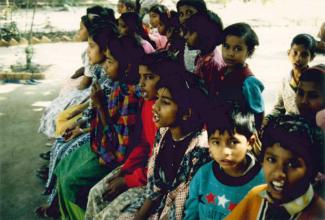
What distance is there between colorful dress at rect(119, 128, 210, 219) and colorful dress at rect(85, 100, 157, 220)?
6 cm

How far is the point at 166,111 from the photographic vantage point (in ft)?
7.24

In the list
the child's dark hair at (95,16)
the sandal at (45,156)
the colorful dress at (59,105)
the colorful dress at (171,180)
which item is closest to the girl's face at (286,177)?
the colorful dress at (171,180)

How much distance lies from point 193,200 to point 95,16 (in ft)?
8.57

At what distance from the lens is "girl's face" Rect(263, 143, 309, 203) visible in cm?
151

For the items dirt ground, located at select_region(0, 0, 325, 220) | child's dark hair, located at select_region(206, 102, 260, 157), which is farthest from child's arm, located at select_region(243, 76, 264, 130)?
dirt ground, located at select_region(0, 0, 325, 220)

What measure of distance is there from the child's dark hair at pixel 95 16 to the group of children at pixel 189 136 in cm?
5

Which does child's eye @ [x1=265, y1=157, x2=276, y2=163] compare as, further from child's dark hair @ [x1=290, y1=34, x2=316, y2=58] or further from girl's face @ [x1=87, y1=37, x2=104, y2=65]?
girl's face @ [x1=87, y1=37, x2=104, y2=65]

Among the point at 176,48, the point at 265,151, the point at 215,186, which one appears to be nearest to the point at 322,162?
the point at 265,151

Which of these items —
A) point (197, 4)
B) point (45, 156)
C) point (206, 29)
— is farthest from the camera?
point (45, 156)

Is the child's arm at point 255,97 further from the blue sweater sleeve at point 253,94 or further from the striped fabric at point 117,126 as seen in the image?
the striped fabric at point 117,126

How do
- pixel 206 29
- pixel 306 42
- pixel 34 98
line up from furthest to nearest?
pixel 34 98, pixel 206 29, pixel 306 42

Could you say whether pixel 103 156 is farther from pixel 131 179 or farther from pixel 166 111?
pixel 166 111

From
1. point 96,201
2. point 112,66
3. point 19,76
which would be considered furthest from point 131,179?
point 19,76

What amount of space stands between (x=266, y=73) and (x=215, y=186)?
18.6 ft
